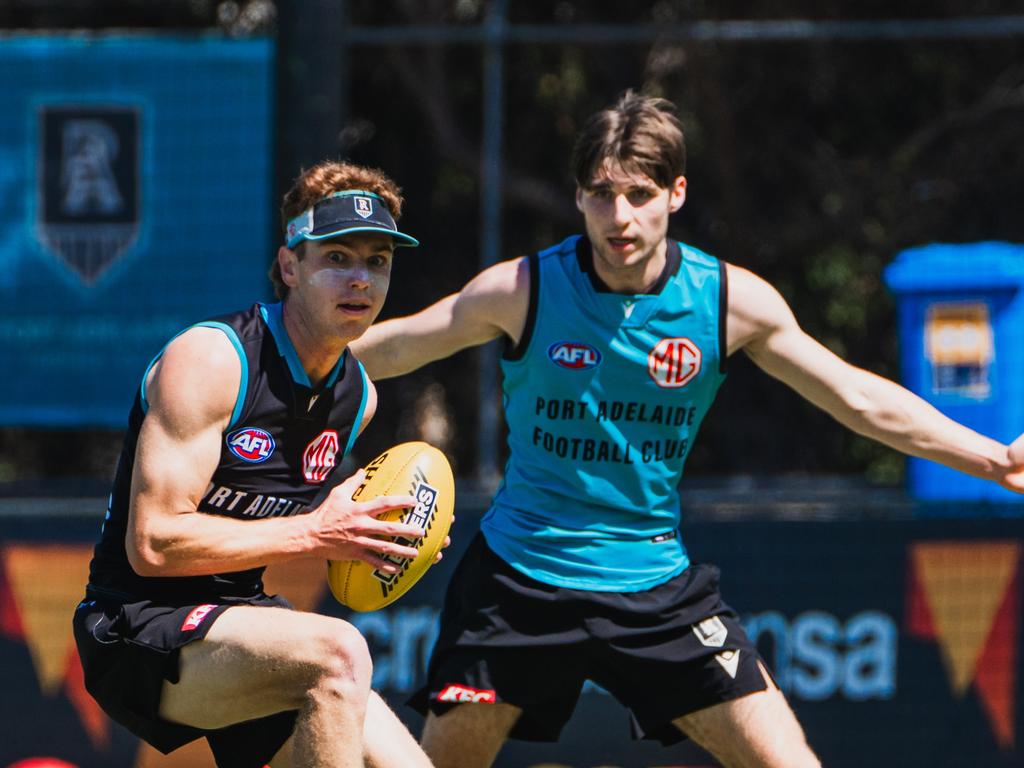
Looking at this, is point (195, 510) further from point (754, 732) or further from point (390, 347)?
point (754, 732)

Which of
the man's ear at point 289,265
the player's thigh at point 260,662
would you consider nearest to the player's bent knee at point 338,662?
the player's thigh at point 260,662

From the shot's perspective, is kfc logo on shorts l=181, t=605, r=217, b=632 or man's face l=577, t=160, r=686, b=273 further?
man's face l=577, t=160, r=686, b=273

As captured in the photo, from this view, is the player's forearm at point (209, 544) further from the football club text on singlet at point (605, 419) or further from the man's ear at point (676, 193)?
the man's ear at point (676, 193)

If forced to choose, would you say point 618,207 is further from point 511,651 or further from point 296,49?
point 296,49

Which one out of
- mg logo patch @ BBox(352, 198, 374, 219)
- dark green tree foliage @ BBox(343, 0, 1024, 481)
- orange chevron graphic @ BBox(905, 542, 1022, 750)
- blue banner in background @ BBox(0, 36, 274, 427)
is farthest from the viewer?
dark green tree foliage @ BBox(343, 0, 1024, 481)

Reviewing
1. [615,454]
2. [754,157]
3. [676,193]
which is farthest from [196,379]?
[754,157]

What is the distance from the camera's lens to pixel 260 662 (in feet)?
13.1

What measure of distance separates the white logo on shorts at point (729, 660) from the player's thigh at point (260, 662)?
118cm

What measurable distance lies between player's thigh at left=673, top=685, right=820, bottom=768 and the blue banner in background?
11.7 ft

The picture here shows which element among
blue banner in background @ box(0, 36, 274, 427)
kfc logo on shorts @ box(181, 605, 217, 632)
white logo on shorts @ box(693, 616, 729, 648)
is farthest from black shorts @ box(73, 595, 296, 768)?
blue banner in background @ box(0, 36, 274, 427)

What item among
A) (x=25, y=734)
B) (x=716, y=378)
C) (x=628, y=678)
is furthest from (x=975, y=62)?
(x=25, y=734)

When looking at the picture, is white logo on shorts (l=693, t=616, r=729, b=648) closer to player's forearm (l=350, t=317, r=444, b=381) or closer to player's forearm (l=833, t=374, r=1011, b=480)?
player's forearm (l=833, t=374, r=1011, b=480)

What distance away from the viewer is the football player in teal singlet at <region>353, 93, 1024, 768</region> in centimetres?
475

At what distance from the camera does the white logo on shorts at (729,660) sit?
4.70 m
